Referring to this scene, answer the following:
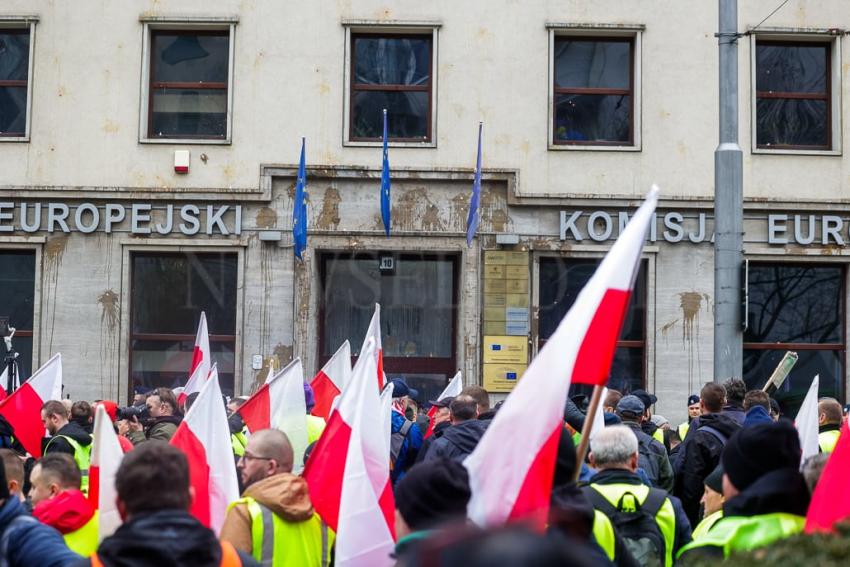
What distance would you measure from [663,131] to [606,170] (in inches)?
38.9

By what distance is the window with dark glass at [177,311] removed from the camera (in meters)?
18.2

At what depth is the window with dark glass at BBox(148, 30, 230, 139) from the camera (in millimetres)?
18469

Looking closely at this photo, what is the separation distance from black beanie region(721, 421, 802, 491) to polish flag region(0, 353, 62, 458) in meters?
7.34

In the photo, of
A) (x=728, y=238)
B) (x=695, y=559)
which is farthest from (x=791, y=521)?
(x=728, y=238)

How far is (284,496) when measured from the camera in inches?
221

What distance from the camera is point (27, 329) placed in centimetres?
1833

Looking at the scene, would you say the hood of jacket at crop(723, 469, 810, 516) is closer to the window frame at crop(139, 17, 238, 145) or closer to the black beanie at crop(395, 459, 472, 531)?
the black beanie at crop(395, 459, 472, 531)

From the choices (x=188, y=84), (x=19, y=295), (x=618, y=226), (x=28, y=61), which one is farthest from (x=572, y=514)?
(x=28, y=61)

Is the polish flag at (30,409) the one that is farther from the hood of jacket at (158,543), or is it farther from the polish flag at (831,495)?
the polish flag at (831,495)

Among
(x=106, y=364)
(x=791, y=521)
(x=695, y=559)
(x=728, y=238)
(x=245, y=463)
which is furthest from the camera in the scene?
(x=106, y=364)

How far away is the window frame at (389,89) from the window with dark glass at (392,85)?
5 cm

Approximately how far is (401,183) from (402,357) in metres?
2.43

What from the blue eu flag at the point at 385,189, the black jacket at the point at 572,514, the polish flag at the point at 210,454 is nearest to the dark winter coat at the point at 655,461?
the polish flag at the point at 210,454

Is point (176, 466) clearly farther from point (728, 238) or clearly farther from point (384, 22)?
point (384, 22)
